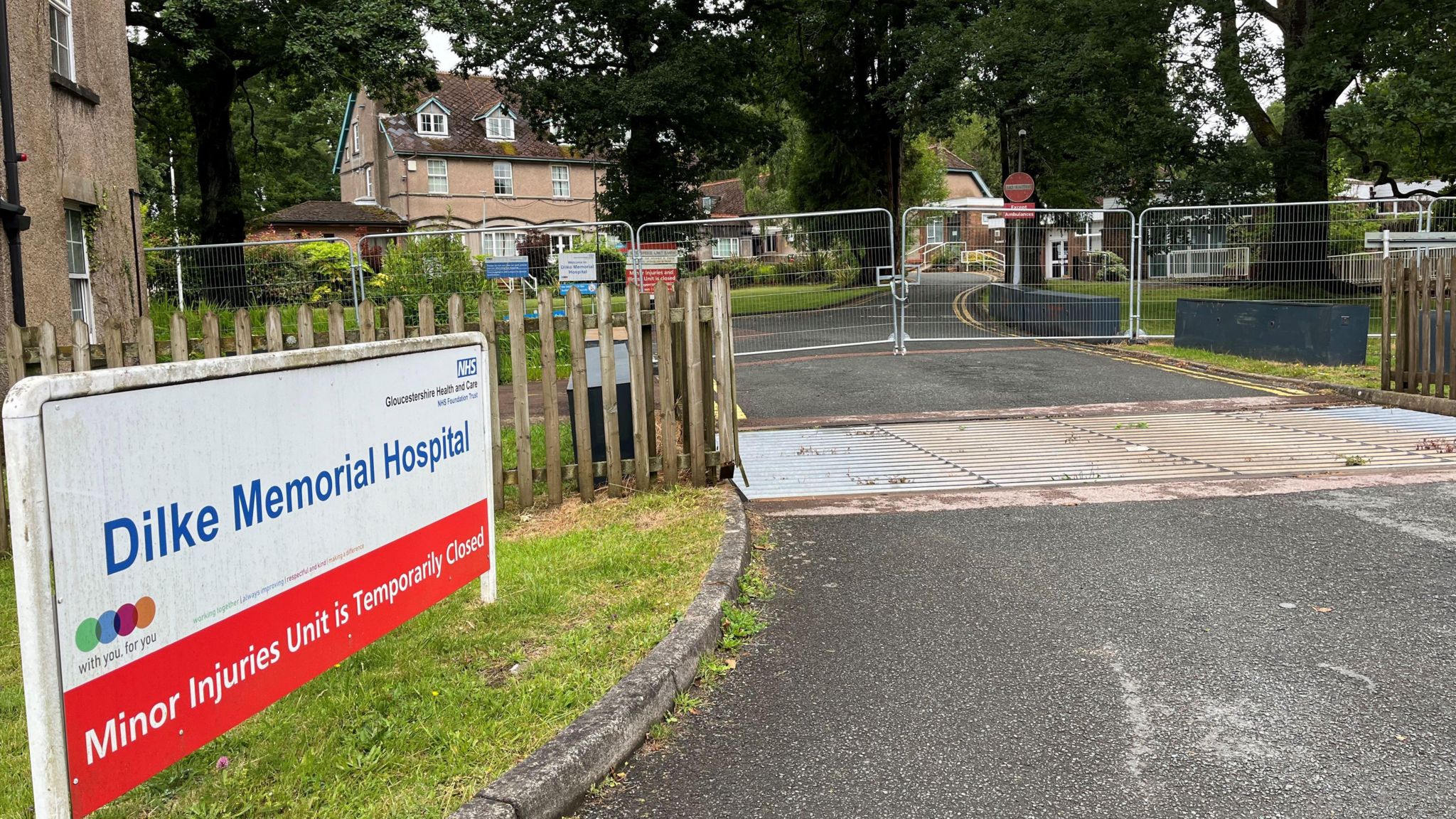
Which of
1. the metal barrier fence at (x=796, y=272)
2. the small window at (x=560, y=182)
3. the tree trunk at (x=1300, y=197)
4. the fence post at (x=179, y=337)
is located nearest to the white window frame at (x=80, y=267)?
the fence post at (x=179, y=337)

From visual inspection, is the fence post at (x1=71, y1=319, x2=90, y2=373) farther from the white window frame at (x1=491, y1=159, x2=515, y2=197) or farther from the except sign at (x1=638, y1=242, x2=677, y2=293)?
the white window frame at (x1=491, y1=159, x2=515, y2=197)

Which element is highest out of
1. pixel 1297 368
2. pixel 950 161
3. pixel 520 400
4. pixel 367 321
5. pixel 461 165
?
pixel 950 161

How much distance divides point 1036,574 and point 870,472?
2.80 metres

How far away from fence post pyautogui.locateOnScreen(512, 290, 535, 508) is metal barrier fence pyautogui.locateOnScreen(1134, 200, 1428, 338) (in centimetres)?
1357

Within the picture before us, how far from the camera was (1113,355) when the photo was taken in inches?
674

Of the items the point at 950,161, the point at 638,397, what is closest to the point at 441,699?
the point at 638,397

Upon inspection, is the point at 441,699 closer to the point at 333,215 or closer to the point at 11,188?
the point at 11,188

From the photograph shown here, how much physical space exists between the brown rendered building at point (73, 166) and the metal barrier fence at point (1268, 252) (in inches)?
625

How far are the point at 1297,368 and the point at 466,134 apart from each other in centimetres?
5426

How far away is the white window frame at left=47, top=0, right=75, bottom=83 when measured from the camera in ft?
41.0

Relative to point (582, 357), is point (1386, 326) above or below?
below

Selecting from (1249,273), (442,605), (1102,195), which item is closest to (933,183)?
(1102,195)

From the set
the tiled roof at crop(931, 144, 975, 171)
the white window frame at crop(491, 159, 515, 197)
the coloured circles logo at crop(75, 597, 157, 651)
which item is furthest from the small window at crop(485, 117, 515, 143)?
the coloured circles logo at crop(75, 597, 157, 651)

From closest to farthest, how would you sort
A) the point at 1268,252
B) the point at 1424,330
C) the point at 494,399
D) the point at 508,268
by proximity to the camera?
the point at 494,399 → the point at 1424,330 → the point at 508,268 → the point at 1268,252
